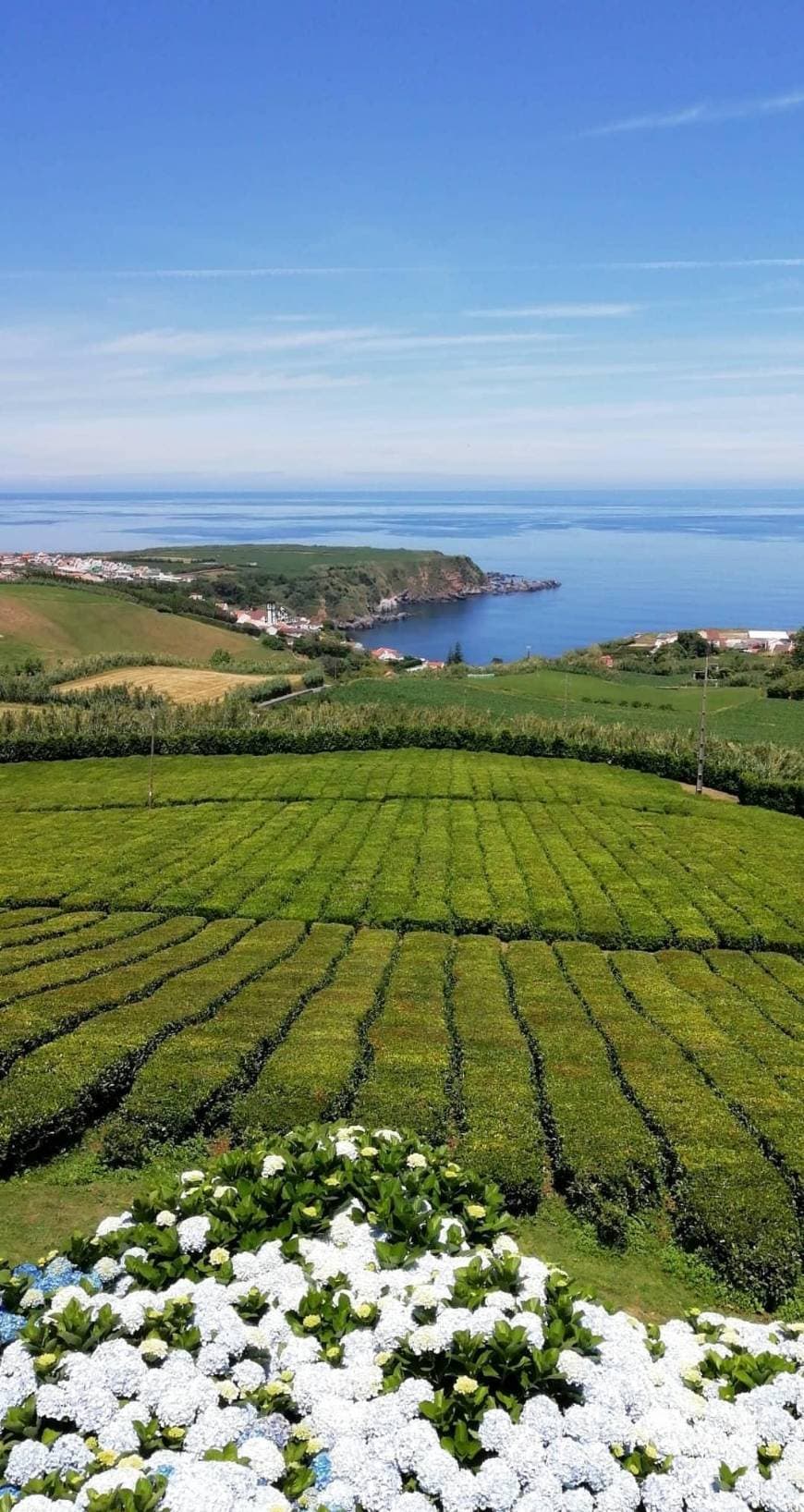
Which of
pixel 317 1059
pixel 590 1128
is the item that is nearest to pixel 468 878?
pixel 317 1059

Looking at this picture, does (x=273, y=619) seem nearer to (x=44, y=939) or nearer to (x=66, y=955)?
(x=44, y=939)

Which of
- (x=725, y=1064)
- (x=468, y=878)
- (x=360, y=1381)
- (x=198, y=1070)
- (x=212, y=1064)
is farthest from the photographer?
(x=468, y=878)

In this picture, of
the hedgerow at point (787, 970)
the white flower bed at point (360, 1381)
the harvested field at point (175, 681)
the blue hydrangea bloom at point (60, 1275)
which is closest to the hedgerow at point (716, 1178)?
the white flower bed at point (360, 1381)

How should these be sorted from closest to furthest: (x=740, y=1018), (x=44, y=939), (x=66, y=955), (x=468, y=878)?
(x=740, y=1018) → (x=66, y=955) → (x=44, y=939) → (x=468, y=878)

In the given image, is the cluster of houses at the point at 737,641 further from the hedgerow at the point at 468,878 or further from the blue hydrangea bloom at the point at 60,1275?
the blue hydrangea bloom at the point at 60,1275

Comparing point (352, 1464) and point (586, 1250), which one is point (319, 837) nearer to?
point (586, 1250)

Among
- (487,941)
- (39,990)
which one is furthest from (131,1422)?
(487,941)
